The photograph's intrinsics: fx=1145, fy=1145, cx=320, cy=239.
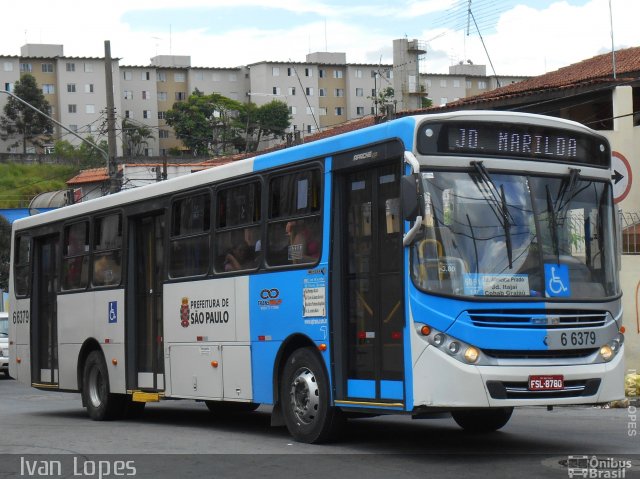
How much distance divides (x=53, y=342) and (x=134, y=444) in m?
6.32

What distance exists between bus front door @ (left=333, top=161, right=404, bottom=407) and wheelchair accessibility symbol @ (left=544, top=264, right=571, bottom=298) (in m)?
1.40

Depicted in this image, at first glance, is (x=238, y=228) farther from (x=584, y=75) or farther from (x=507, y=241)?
(x=584, y=75)

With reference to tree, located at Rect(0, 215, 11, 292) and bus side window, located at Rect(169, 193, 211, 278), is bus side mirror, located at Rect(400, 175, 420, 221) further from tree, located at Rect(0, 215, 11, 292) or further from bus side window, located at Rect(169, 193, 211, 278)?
tree, located at Rect(0, 215, 11, 292)

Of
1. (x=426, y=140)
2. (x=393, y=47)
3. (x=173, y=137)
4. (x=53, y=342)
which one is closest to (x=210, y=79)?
(x=173, y=137)

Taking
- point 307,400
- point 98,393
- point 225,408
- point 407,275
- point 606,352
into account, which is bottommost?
point 225,408

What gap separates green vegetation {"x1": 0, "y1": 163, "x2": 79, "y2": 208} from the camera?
102375 mm

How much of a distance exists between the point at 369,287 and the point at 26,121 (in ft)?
378

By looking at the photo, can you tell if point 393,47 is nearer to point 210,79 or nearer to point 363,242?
point 363,242

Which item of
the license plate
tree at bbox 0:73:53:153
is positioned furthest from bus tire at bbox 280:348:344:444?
tree at bbox 0:73:53:153

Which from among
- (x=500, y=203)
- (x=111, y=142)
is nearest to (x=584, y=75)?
(x=111, y=142)

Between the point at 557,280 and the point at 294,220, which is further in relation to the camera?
the point at 294,220

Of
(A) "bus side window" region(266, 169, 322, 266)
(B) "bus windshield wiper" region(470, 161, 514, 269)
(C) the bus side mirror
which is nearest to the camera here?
(C) the bus side mirror

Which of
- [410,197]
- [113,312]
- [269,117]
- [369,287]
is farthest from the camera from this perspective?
[269,117]

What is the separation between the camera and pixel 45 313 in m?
19.3
